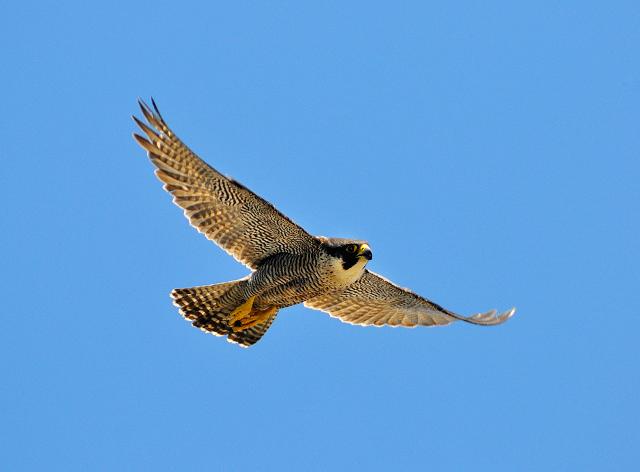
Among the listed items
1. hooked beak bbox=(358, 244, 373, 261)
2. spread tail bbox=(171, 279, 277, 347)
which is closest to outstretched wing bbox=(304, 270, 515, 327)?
spread tail bbox=(171, 279, 277, 347)

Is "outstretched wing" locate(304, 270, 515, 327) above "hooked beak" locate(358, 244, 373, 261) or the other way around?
above

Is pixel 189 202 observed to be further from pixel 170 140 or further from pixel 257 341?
pixel 257 341

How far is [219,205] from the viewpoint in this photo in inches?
685

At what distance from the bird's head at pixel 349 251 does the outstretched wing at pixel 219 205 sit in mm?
380

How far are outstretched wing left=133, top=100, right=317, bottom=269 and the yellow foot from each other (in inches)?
32.3

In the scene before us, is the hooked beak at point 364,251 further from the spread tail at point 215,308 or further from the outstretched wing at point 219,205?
the spread tail at point 215,308

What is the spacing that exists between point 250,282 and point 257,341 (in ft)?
5.47

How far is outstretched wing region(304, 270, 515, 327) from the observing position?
1841 centimetres

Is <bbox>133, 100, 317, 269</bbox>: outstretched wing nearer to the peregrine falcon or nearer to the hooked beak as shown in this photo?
the peregrine falcon

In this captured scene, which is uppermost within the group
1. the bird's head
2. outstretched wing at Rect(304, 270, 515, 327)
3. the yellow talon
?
outstretched wing at Rect(304, 270, 515, 327)

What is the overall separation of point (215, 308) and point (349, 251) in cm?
291

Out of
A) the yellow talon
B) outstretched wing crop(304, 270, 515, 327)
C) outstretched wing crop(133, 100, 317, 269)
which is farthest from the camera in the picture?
outstretched wing crop(304, 270, 515, 327)

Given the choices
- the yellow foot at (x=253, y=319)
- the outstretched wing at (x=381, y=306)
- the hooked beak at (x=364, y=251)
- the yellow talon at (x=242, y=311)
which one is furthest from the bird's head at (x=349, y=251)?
the yellow foot at (x=253, y=319)

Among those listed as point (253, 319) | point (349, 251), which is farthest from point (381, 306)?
point (349, 251)
